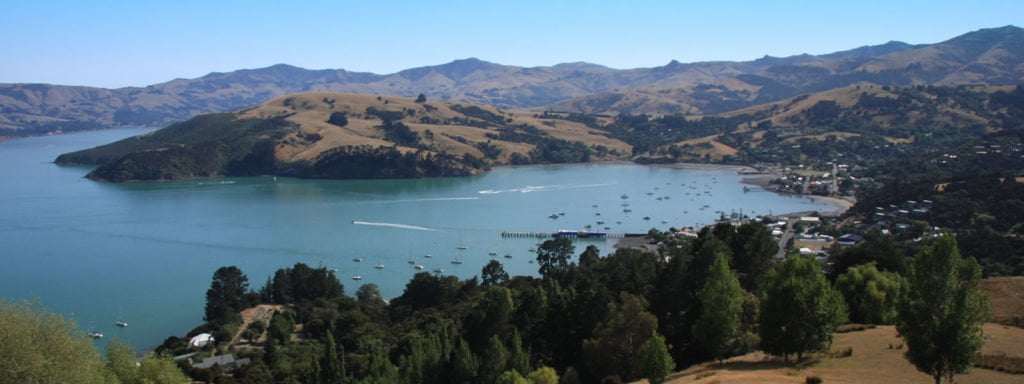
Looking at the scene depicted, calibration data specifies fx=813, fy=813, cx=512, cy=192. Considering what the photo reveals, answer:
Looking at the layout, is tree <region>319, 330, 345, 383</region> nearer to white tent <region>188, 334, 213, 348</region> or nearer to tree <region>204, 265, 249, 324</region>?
white tent <region>188, 334, 213, 348</region>

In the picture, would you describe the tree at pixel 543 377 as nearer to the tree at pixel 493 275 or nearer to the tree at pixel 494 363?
the tree at pixel 494 363

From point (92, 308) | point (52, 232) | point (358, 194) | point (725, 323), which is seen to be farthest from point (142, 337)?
point (358, 194)

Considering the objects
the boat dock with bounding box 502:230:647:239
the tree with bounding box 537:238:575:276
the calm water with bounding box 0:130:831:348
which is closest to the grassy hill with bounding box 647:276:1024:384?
the tree with bounding box 537:238:575:276

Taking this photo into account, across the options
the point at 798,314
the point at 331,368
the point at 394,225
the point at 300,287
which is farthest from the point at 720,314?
the point at 394,225

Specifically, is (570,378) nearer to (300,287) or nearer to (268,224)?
(300,287)

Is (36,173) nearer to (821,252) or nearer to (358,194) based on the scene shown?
(358,194)

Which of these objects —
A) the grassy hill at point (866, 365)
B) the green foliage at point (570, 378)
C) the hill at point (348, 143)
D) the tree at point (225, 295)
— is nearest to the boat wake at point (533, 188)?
the hill at point (348, 143)
